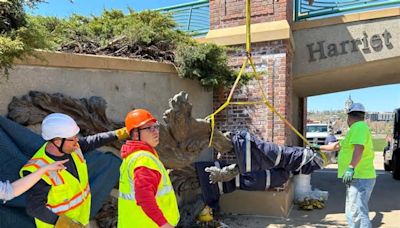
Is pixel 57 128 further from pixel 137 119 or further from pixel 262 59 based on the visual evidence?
pixel 262 59

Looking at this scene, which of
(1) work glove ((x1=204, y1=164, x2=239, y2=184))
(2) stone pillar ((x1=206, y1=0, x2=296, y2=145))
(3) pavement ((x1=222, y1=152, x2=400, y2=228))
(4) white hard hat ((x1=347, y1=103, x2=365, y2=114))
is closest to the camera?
(4) white hard hat ((x1=347, y1=103, x2=365, y2=114))

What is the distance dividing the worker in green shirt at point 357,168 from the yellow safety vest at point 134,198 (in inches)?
104

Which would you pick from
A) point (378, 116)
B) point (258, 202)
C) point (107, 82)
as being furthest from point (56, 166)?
point (378, 116)

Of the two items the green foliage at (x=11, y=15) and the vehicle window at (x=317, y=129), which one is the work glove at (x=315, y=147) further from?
the vehicle window at (x=317, y=129)

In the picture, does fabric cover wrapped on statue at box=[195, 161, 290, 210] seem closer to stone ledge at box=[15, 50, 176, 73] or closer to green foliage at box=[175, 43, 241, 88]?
green foliage at box=[175, 43, 241, 88]

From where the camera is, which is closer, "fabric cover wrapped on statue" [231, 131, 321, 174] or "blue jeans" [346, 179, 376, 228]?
"blue jeans" [346, 179, 376, 228]

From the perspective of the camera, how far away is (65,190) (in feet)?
8.46

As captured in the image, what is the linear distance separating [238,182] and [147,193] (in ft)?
14.7

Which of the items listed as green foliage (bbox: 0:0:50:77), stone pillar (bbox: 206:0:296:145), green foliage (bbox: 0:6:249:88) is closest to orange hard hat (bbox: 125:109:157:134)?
green foliage (bbox: 0:0:50:77)

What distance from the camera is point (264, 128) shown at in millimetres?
7254

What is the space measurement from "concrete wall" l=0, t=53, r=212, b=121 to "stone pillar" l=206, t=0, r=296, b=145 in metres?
0.89

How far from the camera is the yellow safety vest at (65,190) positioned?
251cm

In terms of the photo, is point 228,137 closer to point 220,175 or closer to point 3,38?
point 220,175

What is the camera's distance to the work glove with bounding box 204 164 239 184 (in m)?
5.96
